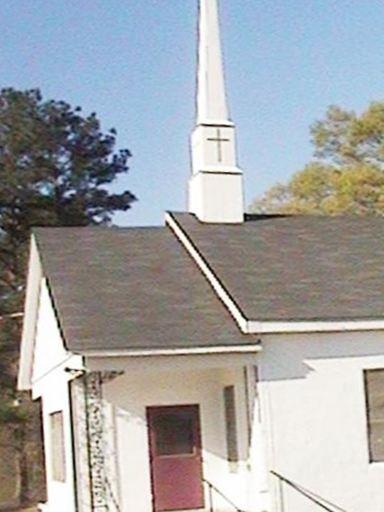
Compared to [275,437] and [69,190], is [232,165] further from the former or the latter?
A: [69,190]

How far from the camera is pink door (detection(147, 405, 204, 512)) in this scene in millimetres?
15414

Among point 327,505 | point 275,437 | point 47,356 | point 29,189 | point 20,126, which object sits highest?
point 20,126

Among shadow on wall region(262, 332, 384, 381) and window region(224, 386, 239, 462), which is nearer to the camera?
Answer: shadow on wall region(262, 332, 384, 381)

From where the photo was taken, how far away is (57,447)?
17844mm

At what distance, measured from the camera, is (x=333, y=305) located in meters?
15.0

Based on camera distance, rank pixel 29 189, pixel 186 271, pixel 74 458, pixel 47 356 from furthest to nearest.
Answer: pixel 29 189 → pixel 47 356 → pixel 186 271 → pixel 74 458

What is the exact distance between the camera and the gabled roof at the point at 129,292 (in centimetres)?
1397

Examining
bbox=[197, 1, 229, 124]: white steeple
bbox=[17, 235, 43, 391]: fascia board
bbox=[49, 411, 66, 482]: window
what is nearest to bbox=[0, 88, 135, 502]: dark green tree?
bbox=[17, 235, 43, 391]: fascia board

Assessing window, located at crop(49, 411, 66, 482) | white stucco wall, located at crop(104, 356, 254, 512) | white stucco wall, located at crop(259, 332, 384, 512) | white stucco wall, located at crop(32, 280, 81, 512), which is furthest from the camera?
window, located at crop(49, 411, 66, 482)

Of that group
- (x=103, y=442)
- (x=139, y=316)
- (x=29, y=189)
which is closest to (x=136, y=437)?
(x=103, y=442)

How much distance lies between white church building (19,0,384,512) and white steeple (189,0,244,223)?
1.08 meters

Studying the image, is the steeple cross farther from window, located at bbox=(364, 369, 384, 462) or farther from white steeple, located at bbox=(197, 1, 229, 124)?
window, located at bbox=(364, 369, 384, 462)

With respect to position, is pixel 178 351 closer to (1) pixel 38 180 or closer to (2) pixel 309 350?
(2) pixel 309 350

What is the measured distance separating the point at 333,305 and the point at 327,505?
2806 mm
